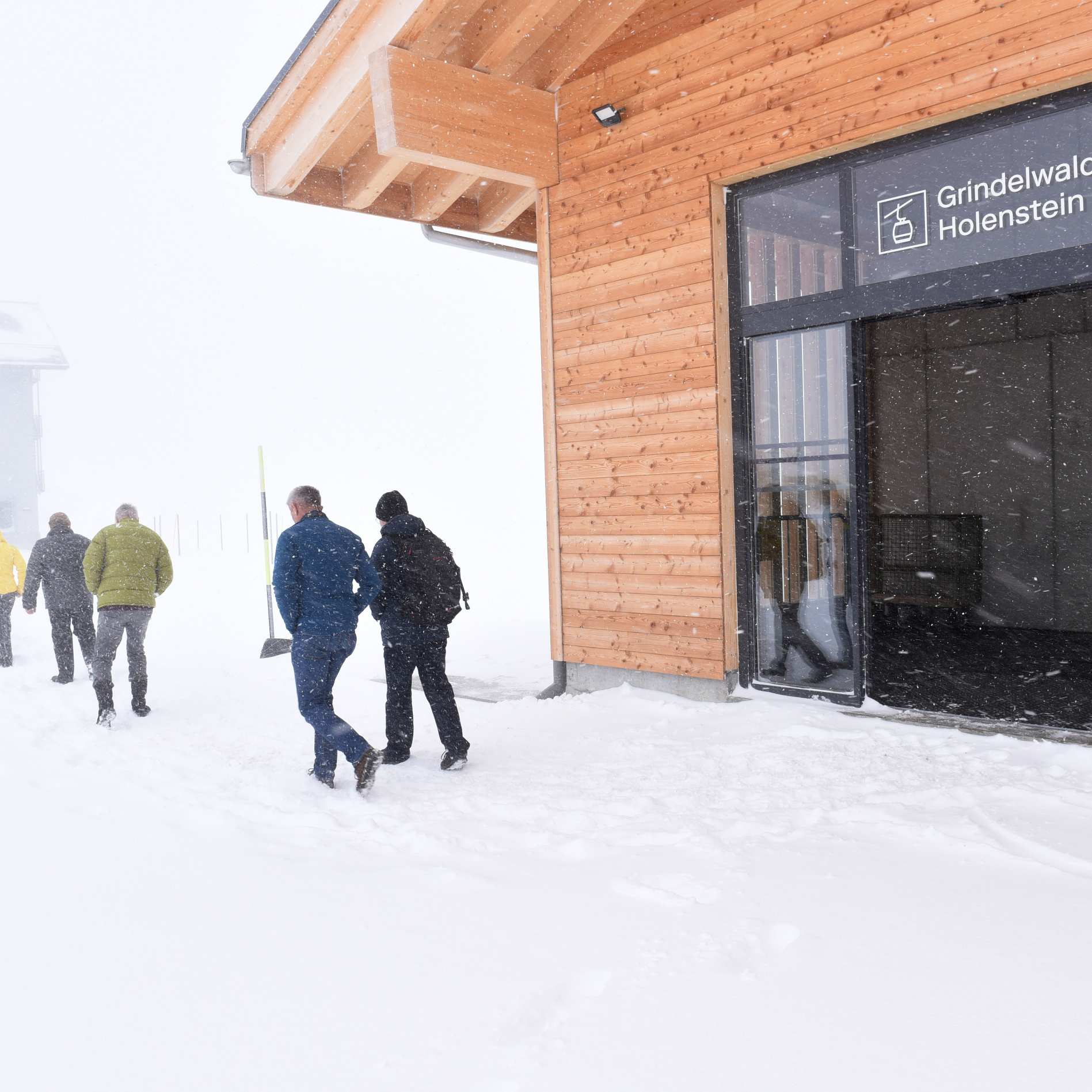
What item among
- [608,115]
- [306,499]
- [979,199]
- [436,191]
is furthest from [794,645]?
[436,191]

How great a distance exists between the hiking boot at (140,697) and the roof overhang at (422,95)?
3.99 meters

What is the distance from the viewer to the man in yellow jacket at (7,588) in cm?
Result: 1017

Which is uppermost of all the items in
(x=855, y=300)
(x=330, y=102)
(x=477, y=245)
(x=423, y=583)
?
(x=330, y=102)

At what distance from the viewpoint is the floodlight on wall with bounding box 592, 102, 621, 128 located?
7020 millimetres

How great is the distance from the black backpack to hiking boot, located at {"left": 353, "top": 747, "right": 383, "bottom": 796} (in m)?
0.81

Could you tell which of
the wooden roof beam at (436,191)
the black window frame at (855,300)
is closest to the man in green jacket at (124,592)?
the wooden roof beam at (436,191)

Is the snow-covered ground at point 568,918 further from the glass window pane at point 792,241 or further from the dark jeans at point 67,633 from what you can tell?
the dark jeans at point 67,633

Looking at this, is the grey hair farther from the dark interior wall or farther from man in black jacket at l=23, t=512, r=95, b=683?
the dark interior wall

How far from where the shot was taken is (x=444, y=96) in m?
6.73

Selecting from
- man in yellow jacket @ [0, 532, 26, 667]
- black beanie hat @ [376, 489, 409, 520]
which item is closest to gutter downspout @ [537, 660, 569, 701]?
black beanie hat @ [376, 489, 409, 520]

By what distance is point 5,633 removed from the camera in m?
10.2

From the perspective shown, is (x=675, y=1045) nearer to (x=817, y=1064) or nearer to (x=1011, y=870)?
(x=817, y=1064)

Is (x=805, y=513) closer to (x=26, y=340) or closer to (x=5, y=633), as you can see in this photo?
(x=5, y=633)

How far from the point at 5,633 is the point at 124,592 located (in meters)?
3.73
